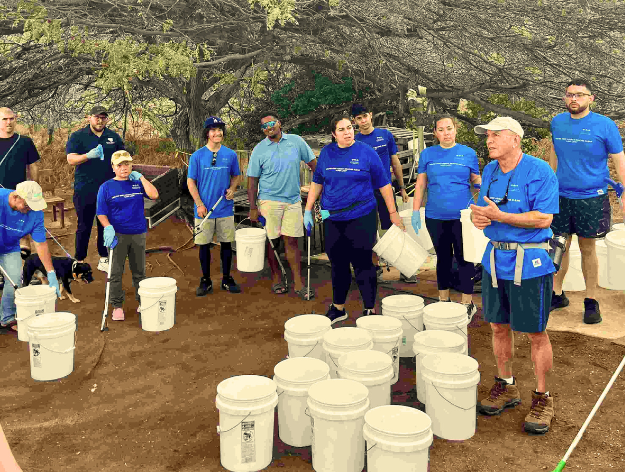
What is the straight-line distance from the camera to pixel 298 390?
4754 millimetres

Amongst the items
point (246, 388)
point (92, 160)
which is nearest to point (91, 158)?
point (92, 160)

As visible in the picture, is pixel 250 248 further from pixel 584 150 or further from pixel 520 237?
pixel 520 237

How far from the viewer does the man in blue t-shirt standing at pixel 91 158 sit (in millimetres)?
8359

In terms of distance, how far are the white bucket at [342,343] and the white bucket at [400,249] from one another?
1.66 meters

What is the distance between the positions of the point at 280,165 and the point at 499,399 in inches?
152

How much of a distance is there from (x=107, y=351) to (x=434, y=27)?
6.09 metres

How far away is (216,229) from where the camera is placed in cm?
839

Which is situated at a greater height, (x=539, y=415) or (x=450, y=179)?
(x=450, y=179)

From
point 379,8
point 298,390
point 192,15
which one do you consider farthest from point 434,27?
point 298,390

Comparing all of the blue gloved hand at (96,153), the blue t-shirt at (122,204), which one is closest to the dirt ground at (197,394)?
the blue t-shirt at (122,204)

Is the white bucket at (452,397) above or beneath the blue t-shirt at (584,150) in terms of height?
beneath

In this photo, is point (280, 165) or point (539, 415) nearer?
point (539, 415)

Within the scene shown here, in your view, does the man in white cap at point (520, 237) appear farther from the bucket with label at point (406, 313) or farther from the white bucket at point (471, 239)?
the white bucket at point (471, 239)

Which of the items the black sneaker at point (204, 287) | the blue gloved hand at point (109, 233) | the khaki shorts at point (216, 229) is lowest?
the black sneaker at point (204, 287)
